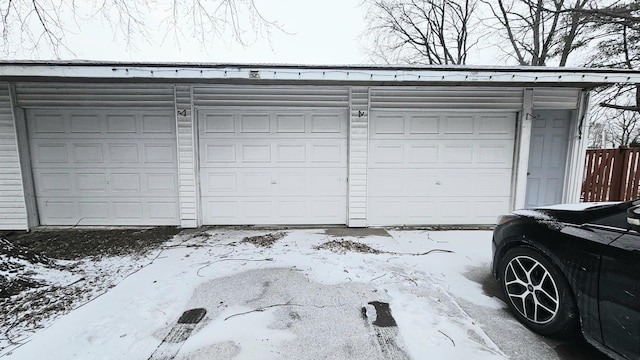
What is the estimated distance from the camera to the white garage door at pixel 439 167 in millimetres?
5473

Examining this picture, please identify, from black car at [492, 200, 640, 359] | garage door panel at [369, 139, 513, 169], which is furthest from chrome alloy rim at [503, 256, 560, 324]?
garage door panel at [369, 139, 513, 169]

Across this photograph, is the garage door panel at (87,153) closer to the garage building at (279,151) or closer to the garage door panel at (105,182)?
the garage building at (279,151)

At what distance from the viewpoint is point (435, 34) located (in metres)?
17.6

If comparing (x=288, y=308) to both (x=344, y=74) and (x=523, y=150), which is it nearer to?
(x=344, y=74)

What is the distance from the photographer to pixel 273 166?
18.0 ft

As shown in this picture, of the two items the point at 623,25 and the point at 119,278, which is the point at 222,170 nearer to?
the point at 119,278

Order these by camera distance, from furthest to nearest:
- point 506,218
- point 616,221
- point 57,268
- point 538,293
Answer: point 57,268 → point 506,218 → point 538,293 → point 616,221

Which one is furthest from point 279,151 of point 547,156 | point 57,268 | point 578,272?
point 547,156

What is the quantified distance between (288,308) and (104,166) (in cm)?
481

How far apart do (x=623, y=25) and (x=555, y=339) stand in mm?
11838

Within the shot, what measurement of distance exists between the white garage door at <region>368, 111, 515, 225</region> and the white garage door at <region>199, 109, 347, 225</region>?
0.72 m

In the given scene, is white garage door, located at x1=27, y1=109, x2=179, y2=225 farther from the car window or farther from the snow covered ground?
the car window

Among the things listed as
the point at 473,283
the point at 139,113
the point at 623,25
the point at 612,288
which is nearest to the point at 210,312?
the point at 473,283

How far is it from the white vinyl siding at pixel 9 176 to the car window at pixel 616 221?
26.1 feet
